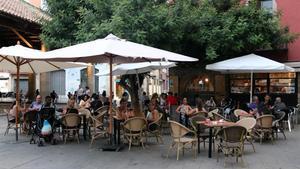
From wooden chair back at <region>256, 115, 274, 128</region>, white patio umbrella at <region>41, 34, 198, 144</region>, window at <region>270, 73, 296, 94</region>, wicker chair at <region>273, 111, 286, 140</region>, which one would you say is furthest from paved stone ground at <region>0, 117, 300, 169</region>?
window at <region>270, 73, 296, 94</region>

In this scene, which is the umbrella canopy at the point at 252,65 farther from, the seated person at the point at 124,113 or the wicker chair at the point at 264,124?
the seated person at the point at 124,113

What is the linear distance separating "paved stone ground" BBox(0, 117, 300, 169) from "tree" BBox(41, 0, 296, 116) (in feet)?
13.4

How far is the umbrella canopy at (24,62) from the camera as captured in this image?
10.6 meters

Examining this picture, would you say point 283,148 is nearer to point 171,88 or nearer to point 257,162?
point 257,162

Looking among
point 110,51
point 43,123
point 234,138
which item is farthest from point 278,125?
point 43,123

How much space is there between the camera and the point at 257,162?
8398 mm

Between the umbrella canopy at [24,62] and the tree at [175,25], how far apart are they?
1241 mm

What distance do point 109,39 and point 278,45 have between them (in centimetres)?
998

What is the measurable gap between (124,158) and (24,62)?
16.5 ft

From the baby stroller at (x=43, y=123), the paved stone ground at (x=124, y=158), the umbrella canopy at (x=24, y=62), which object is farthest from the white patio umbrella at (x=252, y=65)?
the baby stroller at (x=43, y=123)

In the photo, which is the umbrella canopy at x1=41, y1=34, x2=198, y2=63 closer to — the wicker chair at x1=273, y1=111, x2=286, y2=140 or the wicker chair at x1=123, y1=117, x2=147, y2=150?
the wicker chair at x1=123, y1=117, x2=147, y2=150

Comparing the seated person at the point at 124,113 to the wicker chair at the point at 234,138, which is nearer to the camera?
the wicker chair at the point at 234,138

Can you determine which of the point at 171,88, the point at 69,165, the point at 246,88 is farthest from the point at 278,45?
the point at 69,165

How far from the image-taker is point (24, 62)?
12.0m
